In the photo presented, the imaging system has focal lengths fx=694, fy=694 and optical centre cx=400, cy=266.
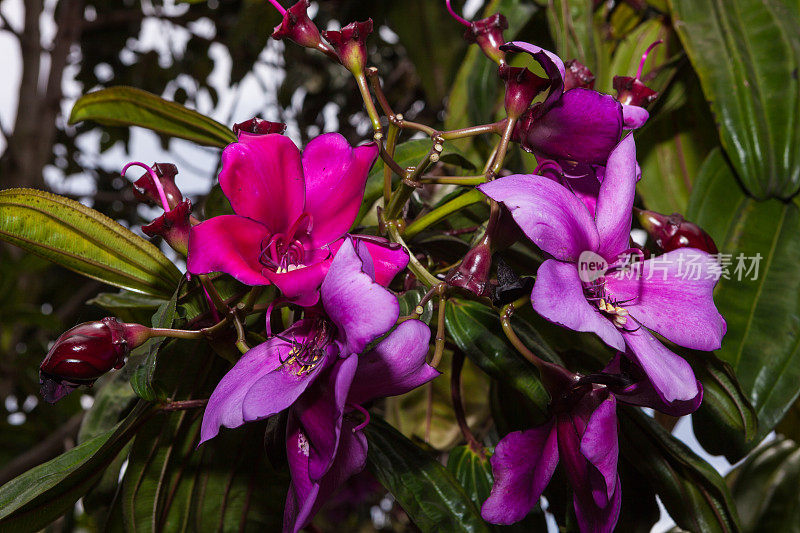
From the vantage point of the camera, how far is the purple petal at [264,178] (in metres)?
0.48

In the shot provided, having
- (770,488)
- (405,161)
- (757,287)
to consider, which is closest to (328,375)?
(405,161)

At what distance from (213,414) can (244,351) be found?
67 mm

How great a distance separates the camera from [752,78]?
89 centimetres

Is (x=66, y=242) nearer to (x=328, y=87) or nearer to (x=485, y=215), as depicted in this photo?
(x=485, y=215)

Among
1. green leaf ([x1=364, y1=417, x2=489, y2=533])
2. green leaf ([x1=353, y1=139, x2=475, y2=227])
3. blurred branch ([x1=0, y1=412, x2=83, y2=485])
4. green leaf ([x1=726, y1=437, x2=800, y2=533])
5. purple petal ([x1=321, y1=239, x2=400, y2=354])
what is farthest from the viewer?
blurred branch ([x1=0, y1=412, x2=83, y2=485])

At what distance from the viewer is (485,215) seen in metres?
0.72

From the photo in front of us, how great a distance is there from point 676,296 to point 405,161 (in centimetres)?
32

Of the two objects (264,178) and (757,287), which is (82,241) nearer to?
(264,178)

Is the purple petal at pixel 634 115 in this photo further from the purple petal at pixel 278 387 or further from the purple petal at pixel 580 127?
the purple petal at pixel 278 387

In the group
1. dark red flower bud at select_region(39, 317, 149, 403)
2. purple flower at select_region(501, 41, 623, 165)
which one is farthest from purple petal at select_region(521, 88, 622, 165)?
dark red flower bud at select_region(39, 317, 149, 403)

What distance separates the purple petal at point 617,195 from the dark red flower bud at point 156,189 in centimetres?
32

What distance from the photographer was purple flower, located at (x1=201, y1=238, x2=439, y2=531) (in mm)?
391

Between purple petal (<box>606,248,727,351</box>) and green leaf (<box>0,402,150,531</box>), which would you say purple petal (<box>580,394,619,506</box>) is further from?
green leaf (<box>0,402,150,531</box>)

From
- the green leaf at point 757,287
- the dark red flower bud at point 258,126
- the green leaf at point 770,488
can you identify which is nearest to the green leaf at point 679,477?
the green leaf at point 757,287
